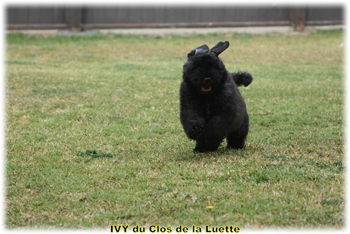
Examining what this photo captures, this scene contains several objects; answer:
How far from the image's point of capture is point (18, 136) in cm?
755

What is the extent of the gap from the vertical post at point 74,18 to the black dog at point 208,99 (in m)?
15.2

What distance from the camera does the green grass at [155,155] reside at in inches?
181

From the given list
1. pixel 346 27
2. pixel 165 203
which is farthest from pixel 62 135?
pixel 346 27

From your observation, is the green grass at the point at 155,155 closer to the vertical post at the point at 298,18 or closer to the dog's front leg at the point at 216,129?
the dog's front leg at the point at 216,129

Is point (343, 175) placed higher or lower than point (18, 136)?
higher

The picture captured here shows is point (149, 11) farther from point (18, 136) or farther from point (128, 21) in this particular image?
point (18, 136)

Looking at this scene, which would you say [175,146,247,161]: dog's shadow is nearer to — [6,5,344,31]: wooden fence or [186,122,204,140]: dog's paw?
[186,122,204,140]: dog's paw

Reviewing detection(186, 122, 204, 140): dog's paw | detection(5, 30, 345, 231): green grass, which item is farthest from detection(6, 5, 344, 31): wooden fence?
detection(186, 122, 204, 140): dog's paw

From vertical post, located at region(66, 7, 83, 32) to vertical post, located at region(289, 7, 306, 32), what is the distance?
878cm

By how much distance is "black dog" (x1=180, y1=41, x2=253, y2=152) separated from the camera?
590cm

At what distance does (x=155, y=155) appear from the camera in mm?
6520

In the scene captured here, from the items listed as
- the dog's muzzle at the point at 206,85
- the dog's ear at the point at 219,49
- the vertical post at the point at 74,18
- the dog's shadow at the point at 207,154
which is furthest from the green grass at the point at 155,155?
the vertical post at the point at 74,18

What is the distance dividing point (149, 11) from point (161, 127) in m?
13.4

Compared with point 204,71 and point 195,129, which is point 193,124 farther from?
point 204,71
